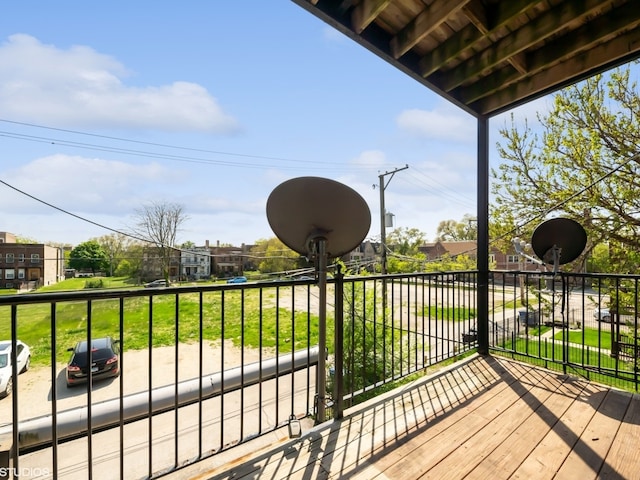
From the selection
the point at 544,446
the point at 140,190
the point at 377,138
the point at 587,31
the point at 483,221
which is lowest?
the point at 544,446

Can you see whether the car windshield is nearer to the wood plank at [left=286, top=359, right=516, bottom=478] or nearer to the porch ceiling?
the wood plank at [left=286, top=359, right=516, bottom=478]

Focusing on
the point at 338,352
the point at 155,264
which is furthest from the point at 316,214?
the point at 155,264

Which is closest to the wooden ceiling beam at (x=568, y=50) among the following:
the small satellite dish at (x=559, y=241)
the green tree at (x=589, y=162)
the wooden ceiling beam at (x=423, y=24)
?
the wooden ceiling beam at (x=423, y=24)

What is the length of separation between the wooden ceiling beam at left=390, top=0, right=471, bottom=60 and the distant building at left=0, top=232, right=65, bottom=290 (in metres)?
11.8

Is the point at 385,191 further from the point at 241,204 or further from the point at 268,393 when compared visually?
the point at 241,204

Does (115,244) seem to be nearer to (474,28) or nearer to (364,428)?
(364,428)

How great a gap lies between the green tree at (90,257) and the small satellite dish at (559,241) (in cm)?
1270

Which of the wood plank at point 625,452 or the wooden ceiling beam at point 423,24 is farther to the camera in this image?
the wooden ceiling beam at point 423,24

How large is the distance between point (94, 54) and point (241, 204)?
19.3 m

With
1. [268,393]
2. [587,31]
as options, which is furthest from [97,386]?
[587,31]

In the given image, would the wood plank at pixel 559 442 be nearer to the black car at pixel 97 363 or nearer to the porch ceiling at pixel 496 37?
the porch ceiling at pixel 496 37

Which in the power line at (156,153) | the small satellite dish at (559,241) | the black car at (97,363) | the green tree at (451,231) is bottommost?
the black car at (97,363)

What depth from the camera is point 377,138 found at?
23.4m

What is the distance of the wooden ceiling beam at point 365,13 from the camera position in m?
1.78
